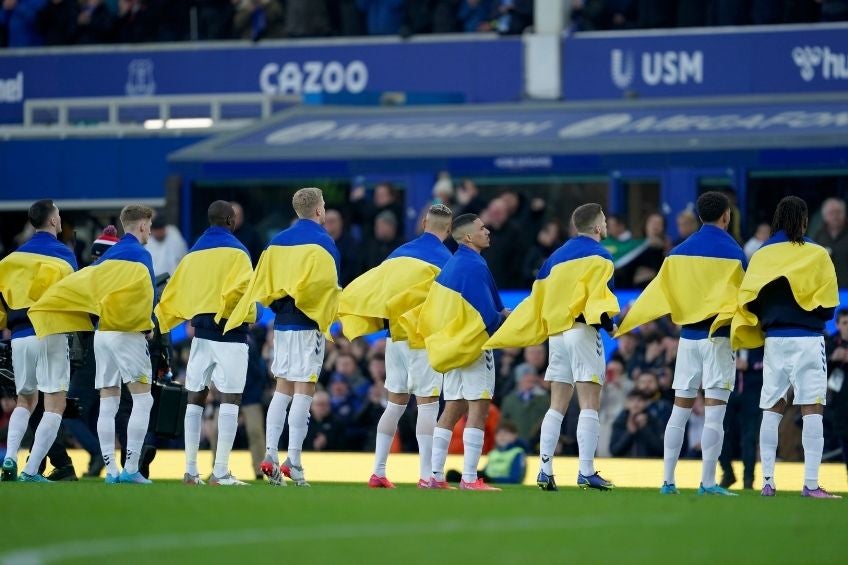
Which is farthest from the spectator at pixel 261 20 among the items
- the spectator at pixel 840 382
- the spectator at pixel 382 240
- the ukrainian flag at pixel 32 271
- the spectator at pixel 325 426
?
the ukrainian flag at pixel 32 271

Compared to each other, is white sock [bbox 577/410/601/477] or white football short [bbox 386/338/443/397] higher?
white football short [bbox 386/338/443/397]

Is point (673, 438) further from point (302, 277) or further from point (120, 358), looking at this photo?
point (120, 358)

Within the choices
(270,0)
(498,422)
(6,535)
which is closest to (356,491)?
(6,535)

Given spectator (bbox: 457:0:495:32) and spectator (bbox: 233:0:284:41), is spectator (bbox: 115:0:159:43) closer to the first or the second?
spectator (bbox: 233:0:284:41)

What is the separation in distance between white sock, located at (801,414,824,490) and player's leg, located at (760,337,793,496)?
0.77ft

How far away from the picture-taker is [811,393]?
14.4 m

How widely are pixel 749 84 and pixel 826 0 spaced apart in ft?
5.11

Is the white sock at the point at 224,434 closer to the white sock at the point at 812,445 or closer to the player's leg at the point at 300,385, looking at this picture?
the player's leg at the point at 300,385

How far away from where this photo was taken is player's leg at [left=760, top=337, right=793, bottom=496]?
1452 cm

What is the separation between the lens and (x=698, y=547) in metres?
10.7

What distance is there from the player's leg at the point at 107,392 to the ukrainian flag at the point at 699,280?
4.12 meters

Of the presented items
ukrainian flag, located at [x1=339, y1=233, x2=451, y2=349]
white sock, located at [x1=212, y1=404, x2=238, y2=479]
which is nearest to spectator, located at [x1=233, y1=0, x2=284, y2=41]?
ukrainian flag, located at [x1=339, y1=233, x2=451, y2=349]

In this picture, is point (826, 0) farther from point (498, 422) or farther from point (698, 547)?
point (698, 547)

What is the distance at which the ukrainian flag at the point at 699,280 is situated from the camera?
14867 millimetres
